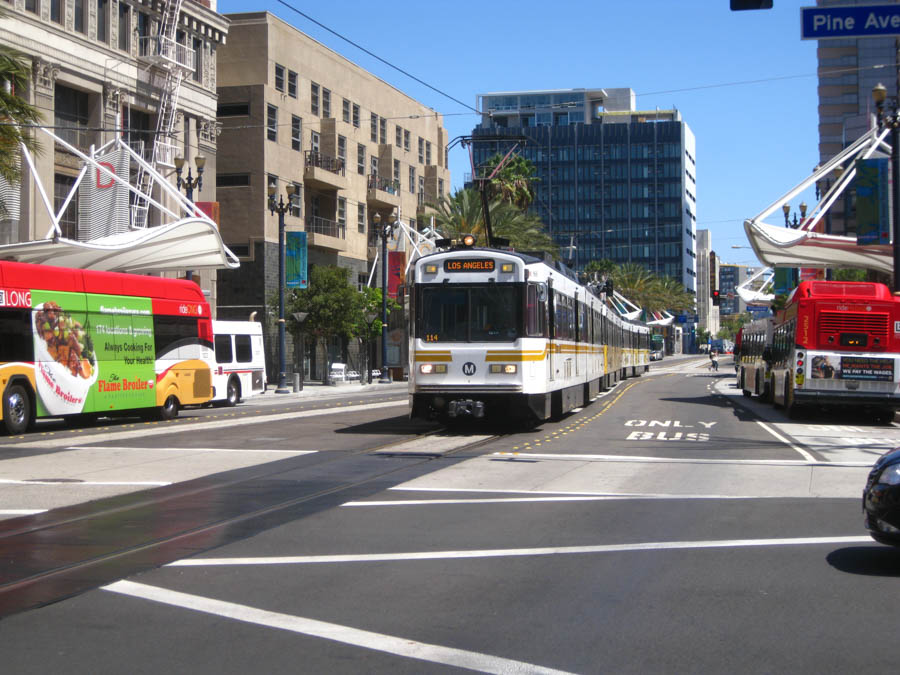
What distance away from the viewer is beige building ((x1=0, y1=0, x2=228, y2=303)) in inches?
1569

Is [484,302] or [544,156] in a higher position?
[544,156]

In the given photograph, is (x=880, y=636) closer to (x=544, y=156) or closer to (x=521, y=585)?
(x=521, y=585)

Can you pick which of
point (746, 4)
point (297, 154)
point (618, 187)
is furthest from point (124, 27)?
point (618, 187)

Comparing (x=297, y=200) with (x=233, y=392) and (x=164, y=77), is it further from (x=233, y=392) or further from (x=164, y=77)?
(x=233, y=392)

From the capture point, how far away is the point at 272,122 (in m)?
56.3

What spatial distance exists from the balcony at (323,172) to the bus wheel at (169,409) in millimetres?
32659

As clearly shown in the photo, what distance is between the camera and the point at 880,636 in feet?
20.0

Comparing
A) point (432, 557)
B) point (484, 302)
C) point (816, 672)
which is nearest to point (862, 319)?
point (484, 302)

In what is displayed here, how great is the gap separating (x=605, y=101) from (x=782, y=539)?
17699cm

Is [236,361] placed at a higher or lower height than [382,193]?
lower

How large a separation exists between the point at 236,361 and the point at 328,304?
16.2 metres

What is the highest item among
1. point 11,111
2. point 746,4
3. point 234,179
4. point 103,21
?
point 103,21

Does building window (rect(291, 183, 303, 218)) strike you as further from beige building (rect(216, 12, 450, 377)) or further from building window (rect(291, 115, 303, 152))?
building window (rect(291, 115, 303, 152))

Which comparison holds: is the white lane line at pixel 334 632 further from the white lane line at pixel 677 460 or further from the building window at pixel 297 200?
the building window at pixel 297 200
